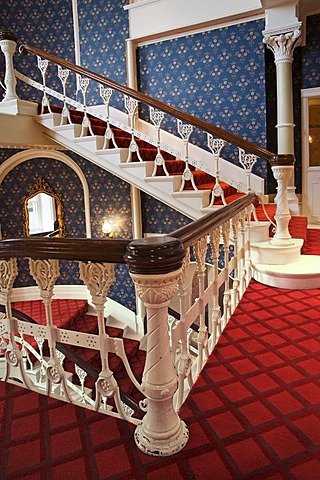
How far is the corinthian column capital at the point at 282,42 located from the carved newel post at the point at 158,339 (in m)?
5.29

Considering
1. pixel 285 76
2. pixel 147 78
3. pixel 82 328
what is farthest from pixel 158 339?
pixel 147 78

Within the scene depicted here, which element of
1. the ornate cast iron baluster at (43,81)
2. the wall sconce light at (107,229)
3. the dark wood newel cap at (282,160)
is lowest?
the wall sconce light at (107,229)

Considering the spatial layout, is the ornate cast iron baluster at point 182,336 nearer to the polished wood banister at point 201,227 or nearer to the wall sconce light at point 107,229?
the polished wood banister at point 201,227

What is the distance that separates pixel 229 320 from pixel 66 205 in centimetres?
530

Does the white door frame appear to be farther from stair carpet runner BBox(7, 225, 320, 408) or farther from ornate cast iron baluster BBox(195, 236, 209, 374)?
ornate cast iron baluster BBox(195, 236, 209, 374)

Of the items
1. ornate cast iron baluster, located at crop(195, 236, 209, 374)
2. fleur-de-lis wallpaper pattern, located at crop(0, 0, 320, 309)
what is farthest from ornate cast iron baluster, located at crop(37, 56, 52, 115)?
ornate cast iron baluster, located at crop(195, 236, 209, 374)

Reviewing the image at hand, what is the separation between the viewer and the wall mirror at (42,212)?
7.48 m

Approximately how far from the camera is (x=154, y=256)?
135 centimetres

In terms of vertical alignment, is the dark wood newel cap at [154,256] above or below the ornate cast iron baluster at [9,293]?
above

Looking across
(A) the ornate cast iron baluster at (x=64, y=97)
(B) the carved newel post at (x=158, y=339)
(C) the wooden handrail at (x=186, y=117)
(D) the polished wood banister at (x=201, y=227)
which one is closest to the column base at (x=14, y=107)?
(A) the ornate cast iron baluster at (x=64, y=97)

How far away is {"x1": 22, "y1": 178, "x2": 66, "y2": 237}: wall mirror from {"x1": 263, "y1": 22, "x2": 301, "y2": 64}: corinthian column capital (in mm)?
4279

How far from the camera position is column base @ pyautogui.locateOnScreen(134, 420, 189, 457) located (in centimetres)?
156

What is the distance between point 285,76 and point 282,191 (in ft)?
8.64

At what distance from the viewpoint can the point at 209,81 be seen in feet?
22.0
